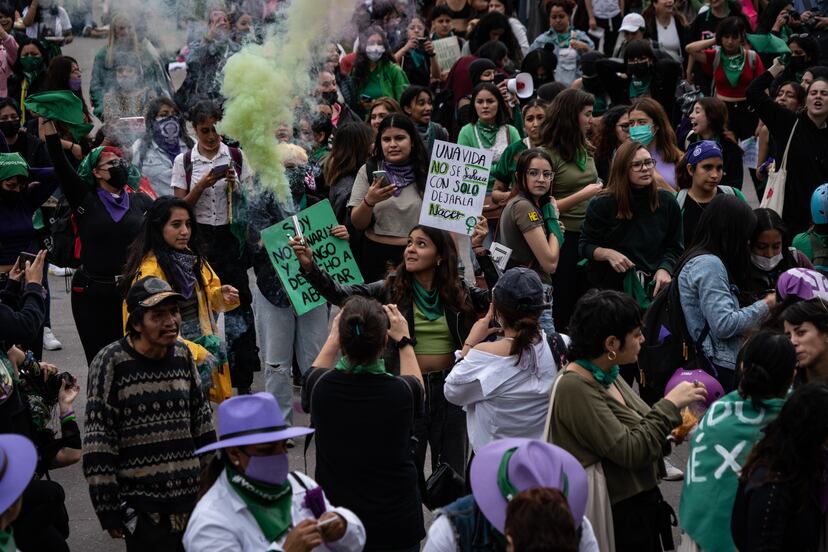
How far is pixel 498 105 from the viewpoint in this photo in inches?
361

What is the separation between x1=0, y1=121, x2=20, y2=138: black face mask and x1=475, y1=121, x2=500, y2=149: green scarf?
3.61 metres

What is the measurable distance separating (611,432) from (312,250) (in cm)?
322

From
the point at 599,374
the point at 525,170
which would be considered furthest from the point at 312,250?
the point at 599,374

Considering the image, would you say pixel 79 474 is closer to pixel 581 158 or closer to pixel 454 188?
pixel 454 188

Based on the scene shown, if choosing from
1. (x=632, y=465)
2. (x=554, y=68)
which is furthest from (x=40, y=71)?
(x=632, y=465)

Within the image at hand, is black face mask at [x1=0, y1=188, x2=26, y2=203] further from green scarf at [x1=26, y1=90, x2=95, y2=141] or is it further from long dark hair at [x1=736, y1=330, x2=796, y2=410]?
long dark hair at [x1=736, y1=330, x2=796, y2=410]

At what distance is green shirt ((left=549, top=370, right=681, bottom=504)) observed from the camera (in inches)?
166

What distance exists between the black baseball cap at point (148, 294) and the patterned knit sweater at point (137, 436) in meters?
0.19

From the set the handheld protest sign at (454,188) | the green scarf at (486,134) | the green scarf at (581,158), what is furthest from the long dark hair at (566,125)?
the green scarf at (486,134)

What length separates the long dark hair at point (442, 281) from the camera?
588cm

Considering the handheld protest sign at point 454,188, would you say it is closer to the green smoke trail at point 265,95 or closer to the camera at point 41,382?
the green smoke trail at point 265,95

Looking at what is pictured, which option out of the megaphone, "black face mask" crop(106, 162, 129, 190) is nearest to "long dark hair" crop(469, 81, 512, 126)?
the megaphone

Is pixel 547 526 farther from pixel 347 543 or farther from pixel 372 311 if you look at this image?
pixel 372 311

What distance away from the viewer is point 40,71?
38.7 ft
